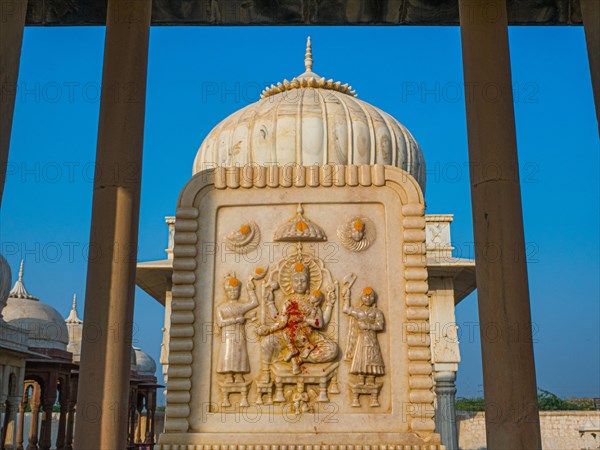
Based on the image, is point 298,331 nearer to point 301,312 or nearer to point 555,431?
point 301,312

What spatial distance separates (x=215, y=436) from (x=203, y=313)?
2091mm

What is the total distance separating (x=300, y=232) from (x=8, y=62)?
697 centimetres

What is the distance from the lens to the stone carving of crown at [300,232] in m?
12.4

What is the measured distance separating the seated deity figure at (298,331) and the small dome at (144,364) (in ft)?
100

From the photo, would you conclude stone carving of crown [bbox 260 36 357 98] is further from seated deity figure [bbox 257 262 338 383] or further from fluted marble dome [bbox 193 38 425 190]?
seated deity figure [bbox 257 262 338 383]

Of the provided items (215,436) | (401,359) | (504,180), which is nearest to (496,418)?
(504,180)

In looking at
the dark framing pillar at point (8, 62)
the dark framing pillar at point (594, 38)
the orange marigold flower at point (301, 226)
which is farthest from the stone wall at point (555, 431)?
the dark framing pillar at point (8, 62)

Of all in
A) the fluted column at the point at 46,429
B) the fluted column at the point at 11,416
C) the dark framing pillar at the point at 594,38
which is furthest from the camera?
the fluted column at the point at 46,429

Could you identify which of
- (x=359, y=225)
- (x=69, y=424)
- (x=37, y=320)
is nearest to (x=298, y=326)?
(x=359, y=225)

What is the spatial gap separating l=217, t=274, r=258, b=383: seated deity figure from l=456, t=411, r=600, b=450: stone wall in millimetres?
21943

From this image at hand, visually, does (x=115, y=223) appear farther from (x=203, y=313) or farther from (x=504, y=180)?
(x=203, y=313)

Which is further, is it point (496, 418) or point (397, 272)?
point (397, 272)

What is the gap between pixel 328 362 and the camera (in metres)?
11.8

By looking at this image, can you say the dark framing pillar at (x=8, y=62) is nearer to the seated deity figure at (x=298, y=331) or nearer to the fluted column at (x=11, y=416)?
the seated deity figure at (x=298, y=331)
